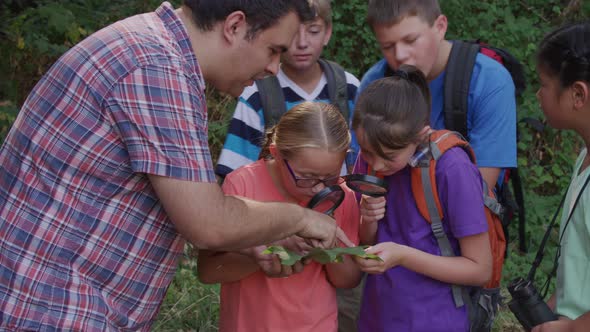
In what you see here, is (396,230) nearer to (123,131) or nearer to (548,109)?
(548,109)

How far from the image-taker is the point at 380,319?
3.16 meters

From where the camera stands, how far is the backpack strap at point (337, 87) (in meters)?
4.02

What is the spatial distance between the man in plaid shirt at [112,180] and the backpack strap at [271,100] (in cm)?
134

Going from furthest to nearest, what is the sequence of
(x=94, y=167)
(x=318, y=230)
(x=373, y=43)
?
1. (x=373, y=43)
2. (x=318, y=230)
3. (x=94, y=167)

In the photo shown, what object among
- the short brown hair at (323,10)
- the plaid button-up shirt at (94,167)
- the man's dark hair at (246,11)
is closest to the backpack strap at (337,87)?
the short brown hair at (323,10)

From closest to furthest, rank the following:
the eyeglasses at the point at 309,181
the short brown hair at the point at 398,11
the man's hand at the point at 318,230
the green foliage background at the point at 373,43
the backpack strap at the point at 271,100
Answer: the man's hand at the point at 318,230, the eyeglasses at the point at 309,181, the short brown hair at the point at 398,11, the backpack strap at the point at 271,100, the green foliage background at the point at 373,43

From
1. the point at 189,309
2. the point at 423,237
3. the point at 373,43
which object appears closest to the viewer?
the point at 423,237

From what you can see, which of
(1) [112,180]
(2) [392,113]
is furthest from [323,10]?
(1) [112,180]

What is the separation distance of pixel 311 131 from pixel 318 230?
49 cm

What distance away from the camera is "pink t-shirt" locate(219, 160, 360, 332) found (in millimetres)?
2971

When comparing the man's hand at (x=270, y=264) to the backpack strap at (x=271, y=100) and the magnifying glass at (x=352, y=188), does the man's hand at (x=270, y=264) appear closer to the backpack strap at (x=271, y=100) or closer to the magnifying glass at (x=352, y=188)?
the magnifying glass at (x=352, y=188)

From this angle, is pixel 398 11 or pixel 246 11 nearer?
pixel 246 11

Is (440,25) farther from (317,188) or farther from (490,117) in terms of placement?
(317,188)

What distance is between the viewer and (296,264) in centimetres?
285
